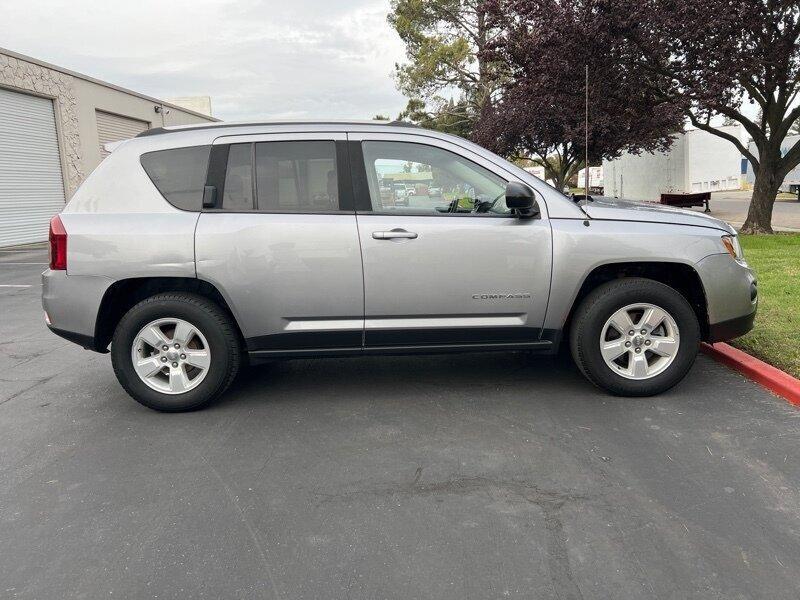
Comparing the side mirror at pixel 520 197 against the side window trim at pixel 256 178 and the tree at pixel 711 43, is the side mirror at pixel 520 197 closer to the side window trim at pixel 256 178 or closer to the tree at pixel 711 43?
the side window trim at pixel 256 178

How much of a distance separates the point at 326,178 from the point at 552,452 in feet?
7.51

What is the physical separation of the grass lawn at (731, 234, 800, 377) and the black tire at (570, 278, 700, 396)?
890mm

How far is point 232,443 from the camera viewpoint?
12.9ft

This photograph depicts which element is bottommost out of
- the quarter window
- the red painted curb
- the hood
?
the red painted curb

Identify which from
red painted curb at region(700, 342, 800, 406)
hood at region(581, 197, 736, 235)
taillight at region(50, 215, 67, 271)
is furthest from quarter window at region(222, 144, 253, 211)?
red painted curb at region(700, 342, 800, 406)

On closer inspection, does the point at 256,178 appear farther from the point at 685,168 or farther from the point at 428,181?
the point at 685,168

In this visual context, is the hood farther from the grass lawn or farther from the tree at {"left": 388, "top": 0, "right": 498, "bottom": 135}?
the tree at {"left": 388, "top": 0, "right": 498, "bottom": 135}

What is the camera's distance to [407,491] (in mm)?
3229

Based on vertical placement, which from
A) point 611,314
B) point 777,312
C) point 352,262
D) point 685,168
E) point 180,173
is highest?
point 685,168

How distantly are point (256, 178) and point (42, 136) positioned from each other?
2000 centimetres

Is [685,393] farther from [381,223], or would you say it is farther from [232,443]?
[232,443]

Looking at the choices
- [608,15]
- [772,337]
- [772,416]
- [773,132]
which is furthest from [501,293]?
[773,132]

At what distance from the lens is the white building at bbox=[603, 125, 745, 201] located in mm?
37625

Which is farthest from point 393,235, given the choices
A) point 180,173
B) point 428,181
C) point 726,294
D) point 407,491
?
point 726,294
